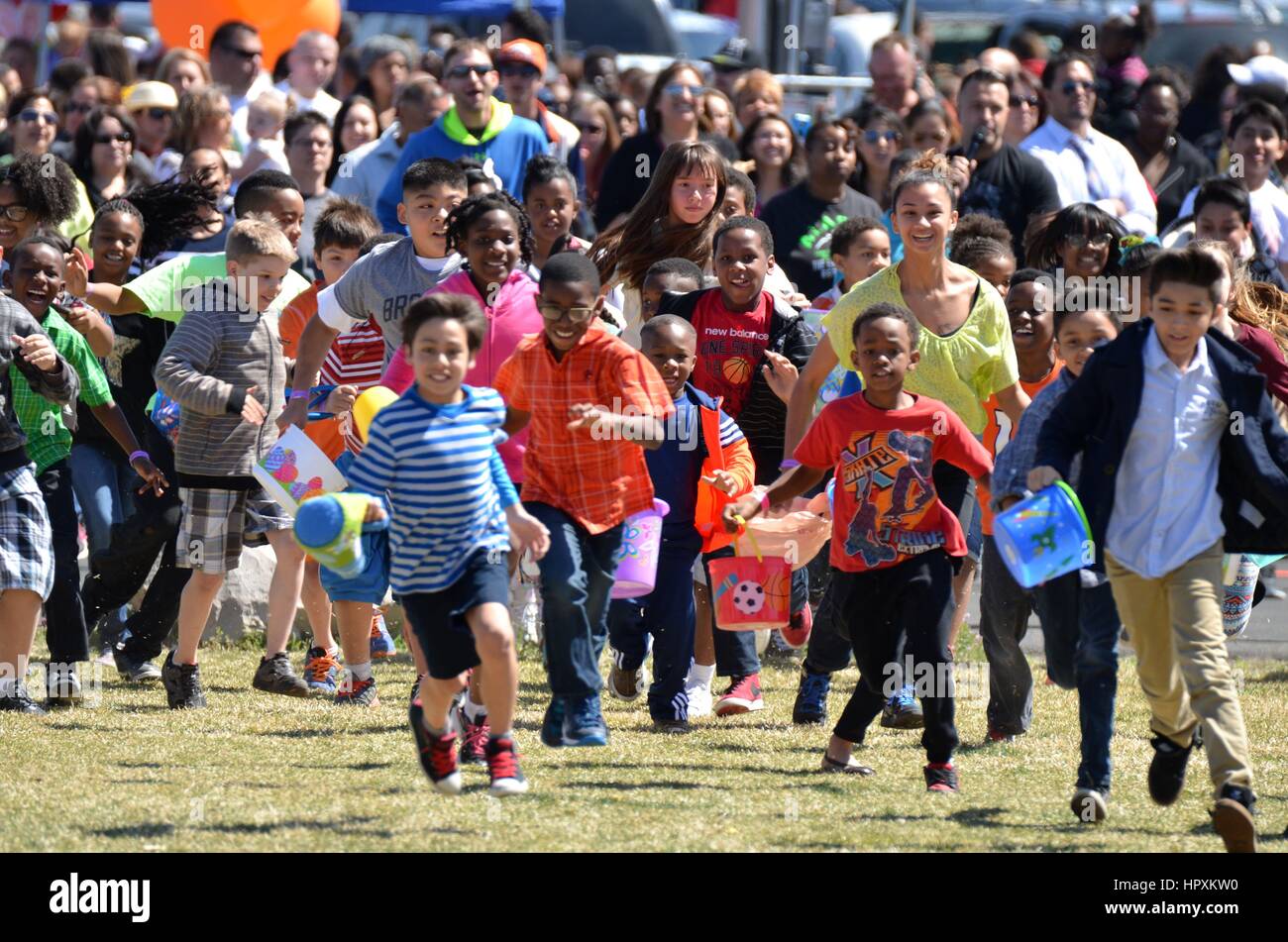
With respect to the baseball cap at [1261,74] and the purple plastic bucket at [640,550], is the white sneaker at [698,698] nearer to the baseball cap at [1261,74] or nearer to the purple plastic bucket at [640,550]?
the purple plastic bucket at [640,550]

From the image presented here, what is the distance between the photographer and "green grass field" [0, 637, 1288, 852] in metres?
6.30

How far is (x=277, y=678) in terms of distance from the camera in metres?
8.84

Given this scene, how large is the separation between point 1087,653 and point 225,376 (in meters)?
3.69

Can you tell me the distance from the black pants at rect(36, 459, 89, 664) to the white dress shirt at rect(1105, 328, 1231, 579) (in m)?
4.39

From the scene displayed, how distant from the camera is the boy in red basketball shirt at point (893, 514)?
23.3 ft

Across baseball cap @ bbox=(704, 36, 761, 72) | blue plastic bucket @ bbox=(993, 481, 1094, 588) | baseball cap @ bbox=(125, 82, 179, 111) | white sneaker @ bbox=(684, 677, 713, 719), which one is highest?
baseball cap @ bbox=(704, 36, 761, 72)

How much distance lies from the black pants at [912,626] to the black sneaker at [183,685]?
2.82 metres

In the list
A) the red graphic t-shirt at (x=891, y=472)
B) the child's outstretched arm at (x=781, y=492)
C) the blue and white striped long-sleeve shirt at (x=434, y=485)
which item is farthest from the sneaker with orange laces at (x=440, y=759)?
the red graphic t-shirt at (x=891, y=472)

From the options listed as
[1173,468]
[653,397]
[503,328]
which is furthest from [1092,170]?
[1173,468]

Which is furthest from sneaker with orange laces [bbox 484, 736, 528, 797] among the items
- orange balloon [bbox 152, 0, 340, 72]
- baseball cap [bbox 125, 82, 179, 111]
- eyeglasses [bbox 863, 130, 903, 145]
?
orange balloon [bbox 152, 0, 340, 72]

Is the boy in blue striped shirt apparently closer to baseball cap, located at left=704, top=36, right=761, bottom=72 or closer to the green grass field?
the green grass field

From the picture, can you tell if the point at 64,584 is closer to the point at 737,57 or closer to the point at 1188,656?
the point at 1188,656

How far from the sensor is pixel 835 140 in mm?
11320

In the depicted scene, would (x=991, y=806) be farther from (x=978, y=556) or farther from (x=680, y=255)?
(x=680, y=255)
